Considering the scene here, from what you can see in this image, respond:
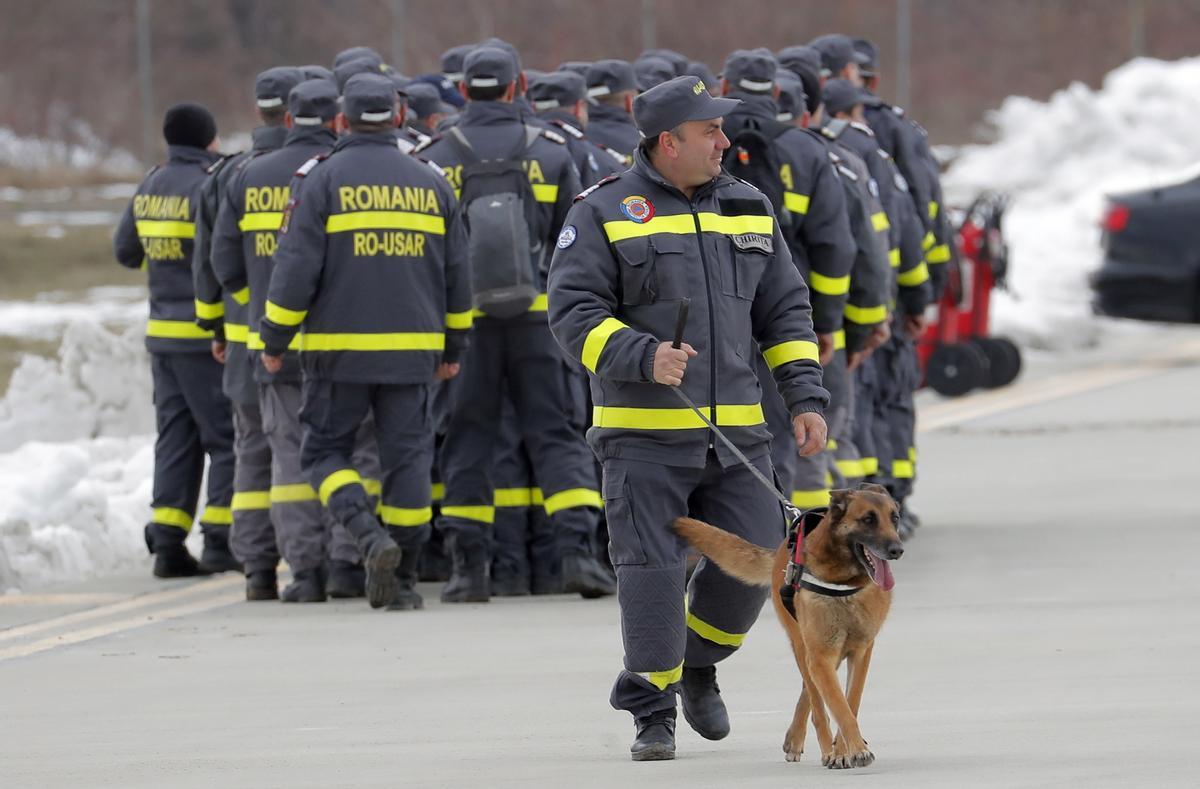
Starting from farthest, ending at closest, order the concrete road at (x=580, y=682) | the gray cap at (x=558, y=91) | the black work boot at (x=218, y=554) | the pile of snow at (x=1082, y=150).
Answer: the pile of snow at (x=1082, y=150), the black work boot at (x=218, y=554), the gray cap at (x=558, y=91), the concrete road at (x=580, y=682)

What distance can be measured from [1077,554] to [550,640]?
3053mm

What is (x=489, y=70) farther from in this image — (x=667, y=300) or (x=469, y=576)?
(x=667, y=300)

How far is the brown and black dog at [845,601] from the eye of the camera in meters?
6.07

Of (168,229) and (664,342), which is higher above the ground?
(664,342)

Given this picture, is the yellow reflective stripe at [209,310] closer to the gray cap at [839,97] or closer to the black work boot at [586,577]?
the black work boot at [586,577]

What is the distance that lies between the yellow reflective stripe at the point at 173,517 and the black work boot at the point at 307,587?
1026mm

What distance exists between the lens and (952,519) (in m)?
12.3

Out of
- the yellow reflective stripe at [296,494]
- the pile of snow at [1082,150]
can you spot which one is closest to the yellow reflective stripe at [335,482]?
the yellow reflective stripe at [296,494]

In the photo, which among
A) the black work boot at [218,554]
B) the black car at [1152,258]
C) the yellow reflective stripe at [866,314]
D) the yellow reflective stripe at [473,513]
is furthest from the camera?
the black car at [1152,258]

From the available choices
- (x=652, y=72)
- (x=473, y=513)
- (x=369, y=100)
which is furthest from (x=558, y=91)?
(x=473, y=513)

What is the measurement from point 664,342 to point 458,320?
3405mm

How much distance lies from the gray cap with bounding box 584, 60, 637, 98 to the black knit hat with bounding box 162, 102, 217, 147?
179 centimetres

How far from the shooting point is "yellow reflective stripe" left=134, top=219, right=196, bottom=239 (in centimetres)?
1123

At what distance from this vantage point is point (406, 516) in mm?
9898
